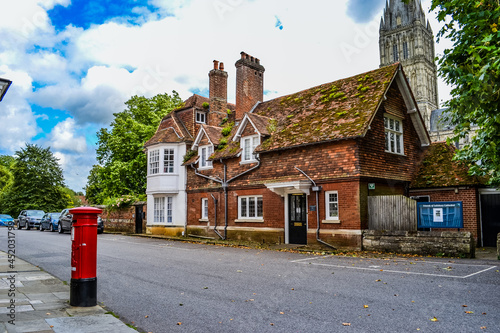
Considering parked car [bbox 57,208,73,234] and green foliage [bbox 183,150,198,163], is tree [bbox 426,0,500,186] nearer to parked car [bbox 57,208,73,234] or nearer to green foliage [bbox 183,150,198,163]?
green foliage [bbox 183,150,198,163]

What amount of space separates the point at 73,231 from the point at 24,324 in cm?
192

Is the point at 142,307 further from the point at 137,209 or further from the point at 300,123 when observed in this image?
the point at 137,209

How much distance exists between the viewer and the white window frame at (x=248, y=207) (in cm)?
2128

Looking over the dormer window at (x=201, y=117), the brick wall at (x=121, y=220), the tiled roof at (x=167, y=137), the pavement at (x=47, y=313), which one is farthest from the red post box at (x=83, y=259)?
the brick wall at (x=121, y=220)

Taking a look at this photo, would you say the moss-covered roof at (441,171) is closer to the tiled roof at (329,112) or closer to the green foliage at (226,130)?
the tiled roof at (329,112)

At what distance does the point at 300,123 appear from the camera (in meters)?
21.0

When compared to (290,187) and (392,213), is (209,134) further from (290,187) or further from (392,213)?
(392,213)

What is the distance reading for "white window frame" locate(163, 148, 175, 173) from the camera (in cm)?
2752

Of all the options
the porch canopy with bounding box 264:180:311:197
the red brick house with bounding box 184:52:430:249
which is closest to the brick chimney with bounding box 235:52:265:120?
the red brick house with bounding box 184:52:430:249

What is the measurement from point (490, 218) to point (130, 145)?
28822mm

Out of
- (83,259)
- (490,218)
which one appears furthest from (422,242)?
(83,259)

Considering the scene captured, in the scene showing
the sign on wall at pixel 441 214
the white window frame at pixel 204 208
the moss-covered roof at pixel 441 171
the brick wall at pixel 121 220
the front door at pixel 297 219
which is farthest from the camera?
the brick wall at pixel 121 220

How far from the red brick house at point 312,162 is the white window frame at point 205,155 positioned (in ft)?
0.21

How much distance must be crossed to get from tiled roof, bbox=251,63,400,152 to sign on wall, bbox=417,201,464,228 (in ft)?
13.2
